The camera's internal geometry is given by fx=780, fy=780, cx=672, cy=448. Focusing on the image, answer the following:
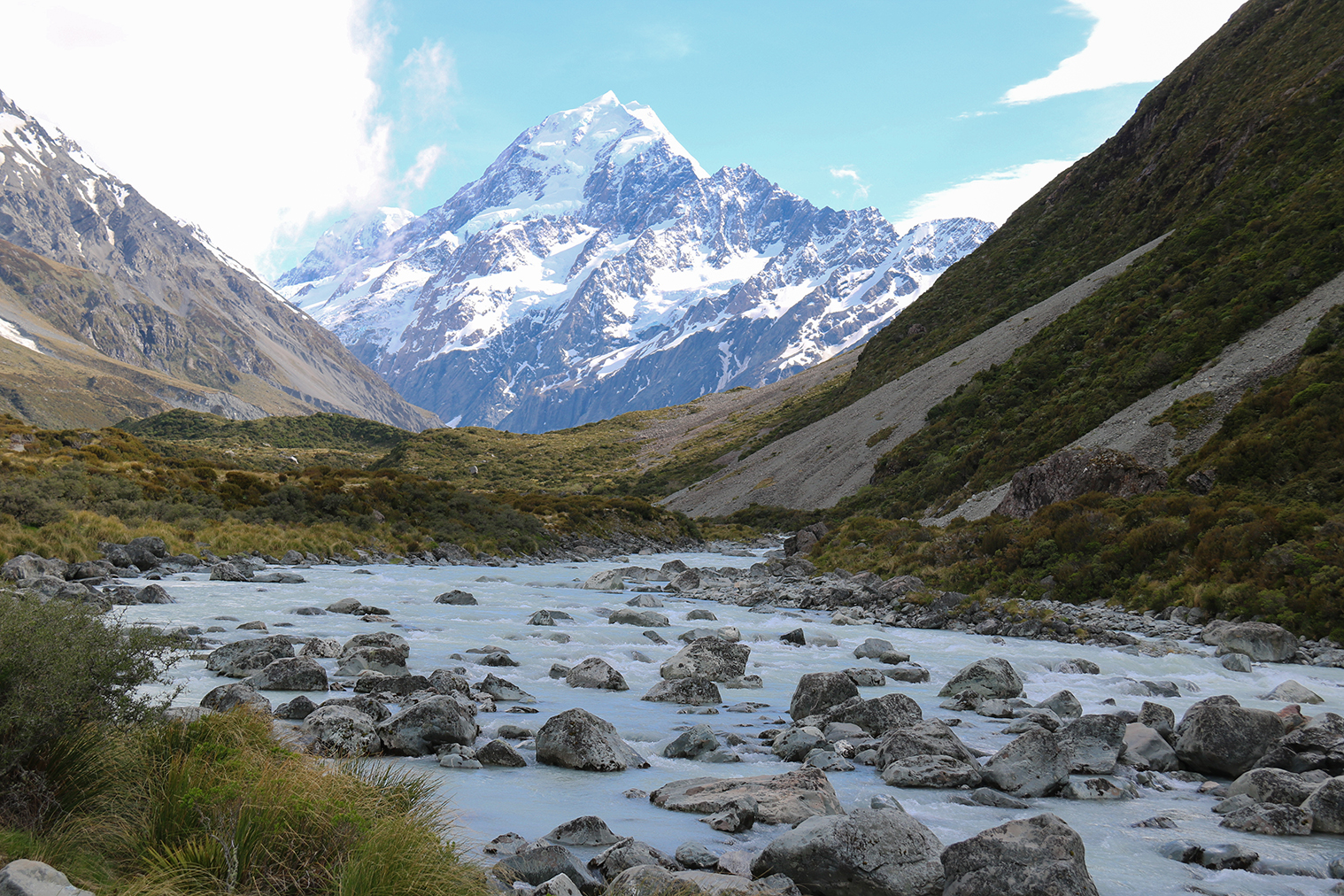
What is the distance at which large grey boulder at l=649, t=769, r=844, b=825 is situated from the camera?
29.0ft

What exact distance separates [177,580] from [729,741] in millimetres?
23608

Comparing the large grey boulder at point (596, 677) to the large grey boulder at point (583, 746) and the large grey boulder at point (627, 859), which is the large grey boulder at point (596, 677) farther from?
the large grey boulder at point (627, 859)

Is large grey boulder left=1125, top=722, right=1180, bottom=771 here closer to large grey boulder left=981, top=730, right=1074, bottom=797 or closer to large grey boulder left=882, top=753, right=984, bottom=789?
large grey boulder left=981, top=730, right=1074, bottom=797

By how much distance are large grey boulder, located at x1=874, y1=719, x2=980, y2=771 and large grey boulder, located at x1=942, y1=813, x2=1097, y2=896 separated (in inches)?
143

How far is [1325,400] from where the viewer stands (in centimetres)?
2738

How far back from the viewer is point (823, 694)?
1401 cm

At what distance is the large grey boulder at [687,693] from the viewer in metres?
15.2

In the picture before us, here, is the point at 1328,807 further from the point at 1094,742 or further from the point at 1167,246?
the point at 1167,246

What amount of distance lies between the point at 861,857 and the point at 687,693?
848 cm

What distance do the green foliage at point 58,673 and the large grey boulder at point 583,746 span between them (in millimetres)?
5067

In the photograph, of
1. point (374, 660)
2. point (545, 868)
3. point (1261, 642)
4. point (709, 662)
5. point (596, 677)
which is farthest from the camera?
point (1261, 642)

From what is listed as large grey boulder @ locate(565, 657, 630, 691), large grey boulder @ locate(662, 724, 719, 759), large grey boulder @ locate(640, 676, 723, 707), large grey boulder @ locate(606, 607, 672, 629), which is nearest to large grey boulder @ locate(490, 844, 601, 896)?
large grey boulder @ locate(662, 724, 719, 759)

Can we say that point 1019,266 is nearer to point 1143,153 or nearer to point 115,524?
point 1143,153

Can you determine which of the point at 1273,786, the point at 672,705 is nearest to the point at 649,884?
the point at 1273,786
